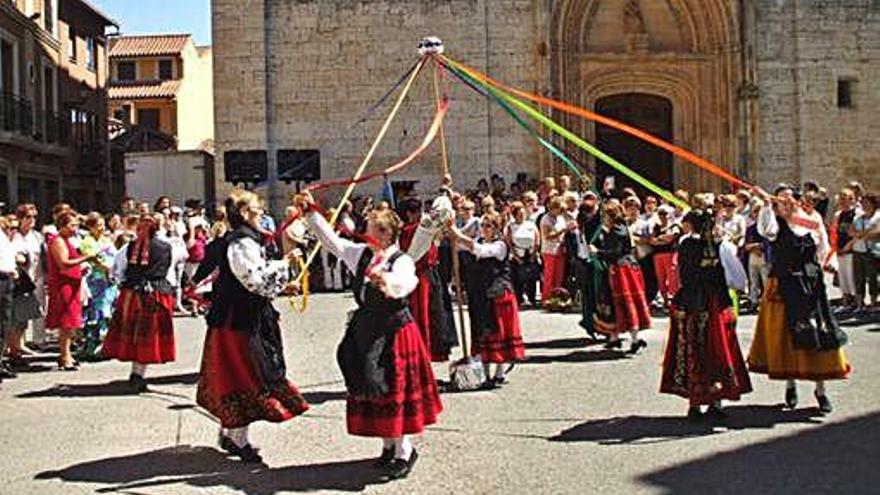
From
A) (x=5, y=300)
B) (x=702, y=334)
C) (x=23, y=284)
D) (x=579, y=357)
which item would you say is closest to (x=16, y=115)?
(x=23, y=284)

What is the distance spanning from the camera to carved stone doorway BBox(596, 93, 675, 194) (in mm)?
22859

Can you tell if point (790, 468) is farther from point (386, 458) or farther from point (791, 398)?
point (386, 458)

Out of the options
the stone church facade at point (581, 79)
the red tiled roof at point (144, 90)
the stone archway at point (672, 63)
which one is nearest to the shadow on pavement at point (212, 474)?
the stone church facade at point (581, 79)

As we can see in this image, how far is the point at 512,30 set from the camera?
21.4 m

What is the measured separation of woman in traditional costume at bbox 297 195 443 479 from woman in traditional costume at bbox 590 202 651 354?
15.5 feet

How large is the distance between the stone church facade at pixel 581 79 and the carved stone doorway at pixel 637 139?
3 centimetres

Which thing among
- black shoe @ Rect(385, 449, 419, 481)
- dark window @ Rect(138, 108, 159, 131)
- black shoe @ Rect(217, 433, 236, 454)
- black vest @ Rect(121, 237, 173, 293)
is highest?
dark window @ Rect(138, 108, 159, 131)

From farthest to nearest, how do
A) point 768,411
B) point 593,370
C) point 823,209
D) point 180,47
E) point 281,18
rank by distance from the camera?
1. point 180,47
2. point 281,18
3. point 823,209
4. point 593,370
5. point 768,411

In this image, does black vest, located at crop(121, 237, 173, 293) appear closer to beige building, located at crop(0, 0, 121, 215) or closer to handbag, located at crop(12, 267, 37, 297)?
handbag, located at crop(12, 267, 37, 297)

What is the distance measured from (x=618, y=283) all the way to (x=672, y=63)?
504 inches

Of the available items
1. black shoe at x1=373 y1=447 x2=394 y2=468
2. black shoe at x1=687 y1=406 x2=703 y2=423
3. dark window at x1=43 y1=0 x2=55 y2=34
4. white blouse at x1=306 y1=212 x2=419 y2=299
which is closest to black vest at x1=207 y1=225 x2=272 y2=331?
white blouse at x1=306 y1=212 x2=419 y2=299

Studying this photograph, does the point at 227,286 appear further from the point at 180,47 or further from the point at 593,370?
the point at 180,47

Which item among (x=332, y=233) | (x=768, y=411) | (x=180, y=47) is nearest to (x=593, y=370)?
(x=768, y=411)

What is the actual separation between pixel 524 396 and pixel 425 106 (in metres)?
13.1
